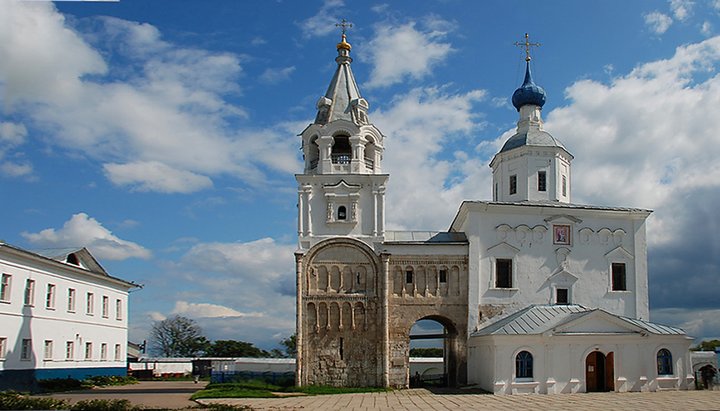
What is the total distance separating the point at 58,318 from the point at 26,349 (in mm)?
2629

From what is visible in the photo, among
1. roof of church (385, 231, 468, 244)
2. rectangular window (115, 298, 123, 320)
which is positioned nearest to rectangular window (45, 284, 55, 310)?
rectangular window (115, 298, 123, 320)

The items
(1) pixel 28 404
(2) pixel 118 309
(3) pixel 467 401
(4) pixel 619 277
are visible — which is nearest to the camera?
(1) pixel 28 404

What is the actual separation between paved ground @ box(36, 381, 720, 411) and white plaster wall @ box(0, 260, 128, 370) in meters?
2.90

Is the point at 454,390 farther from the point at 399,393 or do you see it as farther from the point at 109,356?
the point at 109,356

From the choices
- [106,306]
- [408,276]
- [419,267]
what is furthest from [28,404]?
[106,306]

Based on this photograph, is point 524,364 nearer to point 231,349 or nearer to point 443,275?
point 443,275

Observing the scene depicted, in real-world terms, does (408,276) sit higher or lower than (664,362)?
higher

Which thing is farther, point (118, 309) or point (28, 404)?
point (118, 309)

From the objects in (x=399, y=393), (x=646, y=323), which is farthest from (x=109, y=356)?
(x=646, y=323)

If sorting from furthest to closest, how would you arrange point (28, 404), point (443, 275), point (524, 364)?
point (443, 275) → point (524, 364) → point (28, 404)

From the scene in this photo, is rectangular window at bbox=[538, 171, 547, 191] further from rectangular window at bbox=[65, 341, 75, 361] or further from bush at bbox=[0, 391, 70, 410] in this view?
rectangular window at bbox=[65, 341, 75, 361]

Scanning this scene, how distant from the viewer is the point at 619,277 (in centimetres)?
3192

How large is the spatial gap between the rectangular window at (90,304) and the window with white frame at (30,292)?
5.48m

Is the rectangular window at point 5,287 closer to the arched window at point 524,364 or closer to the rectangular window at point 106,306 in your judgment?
the rectangular window at point 106,306
